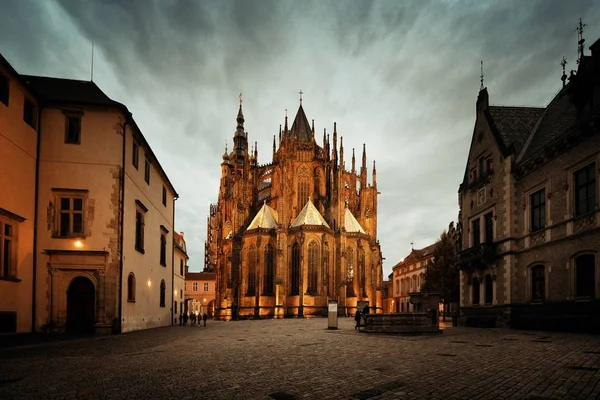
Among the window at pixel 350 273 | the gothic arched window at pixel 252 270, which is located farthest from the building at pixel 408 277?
the gothic arched window at pixel 252 270

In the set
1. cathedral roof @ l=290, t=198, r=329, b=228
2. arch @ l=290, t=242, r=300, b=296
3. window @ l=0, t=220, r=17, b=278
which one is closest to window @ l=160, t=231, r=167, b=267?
window @ l=0, t=220, r=17, b=278

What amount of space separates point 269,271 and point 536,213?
129 ft

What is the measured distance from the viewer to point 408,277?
7231cm

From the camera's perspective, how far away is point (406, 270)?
73375 mm

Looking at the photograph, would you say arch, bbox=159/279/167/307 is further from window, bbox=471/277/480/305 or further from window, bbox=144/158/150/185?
window, bbox=471/277/480/305

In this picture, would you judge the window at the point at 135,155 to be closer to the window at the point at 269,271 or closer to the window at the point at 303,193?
the window at the point at 269,271

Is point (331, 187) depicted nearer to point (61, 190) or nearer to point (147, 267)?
point (147, 267)

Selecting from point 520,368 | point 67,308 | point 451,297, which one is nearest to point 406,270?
point 451,297

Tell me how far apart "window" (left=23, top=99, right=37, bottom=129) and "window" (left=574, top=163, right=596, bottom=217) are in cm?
2339

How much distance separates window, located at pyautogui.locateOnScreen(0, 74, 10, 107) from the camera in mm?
17062

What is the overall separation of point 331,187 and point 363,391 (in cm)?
5519

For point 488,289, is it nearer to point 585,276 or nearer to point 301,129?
point 585,276

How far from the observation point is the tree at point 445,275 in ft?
132

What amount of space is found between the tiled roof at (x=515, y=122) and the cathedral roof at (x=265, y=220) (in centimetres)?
3575
